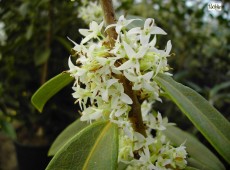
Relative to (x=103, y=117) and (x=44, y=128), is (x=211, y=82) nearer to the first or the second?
(x=44, y=128)

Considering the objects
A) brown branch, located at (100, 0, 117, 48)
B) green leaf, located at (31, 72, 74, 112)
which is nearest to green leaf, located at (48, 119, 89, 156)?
green leaf, located at (31, 72, 74, 112)

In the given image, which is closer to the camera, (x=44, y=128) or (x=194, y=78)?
(x=44, y=128)

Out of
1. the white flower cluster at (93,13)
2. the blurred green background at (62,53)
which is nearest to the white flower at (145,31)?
the white flower cluster at (93,13)

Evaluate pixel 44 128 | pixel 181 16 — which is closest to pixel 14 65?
pixel 44 128

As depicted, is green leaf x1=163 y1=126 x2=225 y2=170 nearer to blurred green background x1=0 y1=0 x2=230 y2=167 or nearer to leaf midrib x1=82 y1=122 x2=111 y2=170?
leaf midrib x1=82 y1=122 x2=111 y2=170

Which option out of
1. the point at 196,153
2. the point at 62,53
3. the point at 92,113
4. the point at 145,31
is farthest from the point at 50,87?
the point at 62,53

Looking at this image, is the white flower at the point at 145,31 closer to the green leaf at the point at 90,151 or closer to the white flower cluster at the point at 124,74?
the white flower cluster at the point at 124,74
